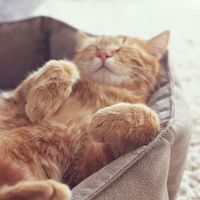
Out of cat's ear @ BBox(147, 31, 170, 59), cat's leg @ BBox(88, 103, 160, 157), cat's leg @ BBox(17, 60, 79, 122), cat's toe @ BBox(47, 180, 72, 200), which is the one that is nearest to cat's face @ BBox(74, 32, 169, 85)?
cat's ear @ BBox(147, 31, 170, 59)

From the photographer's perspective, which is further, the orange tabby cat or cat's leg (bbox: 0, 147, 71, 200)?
the orange tabby cat

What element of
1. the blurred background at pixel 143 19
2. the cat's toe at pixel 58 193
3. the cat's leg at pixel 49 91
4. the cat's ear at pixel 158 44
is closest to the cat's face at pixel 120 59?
the cat's ear at pixel 158 44

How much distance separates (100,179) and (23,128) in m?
0.31

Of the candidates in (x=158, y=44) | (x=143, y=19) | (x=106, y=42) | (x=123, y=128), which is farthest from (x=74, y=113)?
(x=143, y=19)

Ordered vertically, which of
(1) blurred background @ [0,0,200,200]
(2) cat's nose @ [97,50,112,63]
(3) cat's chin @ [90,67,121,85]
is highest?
(2) cat's nose @ [97,50,112,63]

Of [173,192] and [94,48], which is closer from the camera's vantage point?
[173,192]

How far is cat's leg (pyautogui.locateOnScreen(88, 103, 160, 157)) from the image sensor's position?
4.14 feet

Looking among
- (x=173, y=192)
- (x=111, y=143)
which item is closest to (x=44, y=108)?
(x=111, y=143)

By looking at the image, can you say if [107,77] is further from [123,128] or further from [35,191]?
[35,191]

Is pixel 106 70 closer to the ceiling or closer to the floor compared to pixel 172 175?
closer to the ceiling

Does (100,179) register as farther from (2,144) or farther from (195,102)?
(195,102)

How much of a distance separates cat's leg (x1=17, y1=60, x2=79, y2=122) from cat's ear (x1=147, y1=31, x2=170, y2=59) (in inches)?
15.9

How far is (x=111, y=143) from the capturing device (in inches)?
50.3

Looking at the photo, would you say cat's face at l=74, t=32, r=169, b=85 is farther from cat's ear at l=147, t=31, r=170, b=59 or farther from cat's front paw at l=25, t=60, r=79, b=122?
cat's front paw at l=25, t=60, r=79, b=122
